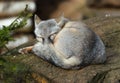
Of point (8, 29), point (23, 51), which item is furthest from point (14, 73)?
point (8, 29)

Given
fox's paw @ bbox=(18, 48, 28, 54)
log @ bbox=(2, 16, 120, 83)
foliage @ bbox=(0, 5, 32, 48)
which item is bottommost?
fox's paw @ bbox=(18, 48, 28, 54)

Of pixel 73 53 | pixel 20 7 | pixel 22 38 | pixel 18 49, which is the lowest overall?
pixel 22 38

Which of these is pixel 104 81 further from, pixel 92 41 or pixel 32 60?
pixel 32 60


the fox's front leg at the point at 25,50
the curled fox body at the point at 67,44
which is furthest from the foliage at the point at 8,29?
the curled fox body at the point at 67,44

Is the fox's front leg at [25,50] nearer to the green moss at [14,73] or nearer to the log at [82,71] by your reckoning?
the log at [82,71]

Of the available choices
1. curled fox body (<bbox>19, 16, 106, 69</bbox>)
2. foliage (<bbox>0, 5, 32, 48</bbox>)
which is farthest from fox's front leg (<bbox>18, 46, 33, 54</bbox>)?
curled fox body (<bbox>19, 16, 106, 69</bbox>)

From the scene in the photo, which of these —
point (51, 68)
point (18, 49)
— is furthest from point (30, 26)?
point (51, 68)

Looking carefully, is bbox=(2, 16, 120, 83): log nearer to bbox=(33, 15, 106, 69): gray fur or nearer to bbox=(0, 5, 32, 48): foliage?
bbox=(33, 15, 106, 69): gray fur

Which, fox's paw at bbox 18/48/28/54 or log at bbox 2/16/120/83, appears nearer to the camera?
log at bbox 2/16/120/83
